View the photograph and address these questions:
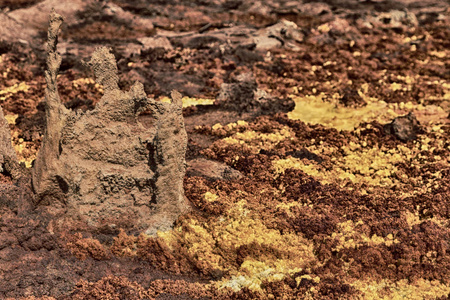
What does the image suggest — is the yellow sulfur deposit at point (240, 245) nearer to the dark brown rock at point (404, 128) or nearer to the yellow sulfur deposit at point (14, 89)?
the dark brown rock at point (404, 128)

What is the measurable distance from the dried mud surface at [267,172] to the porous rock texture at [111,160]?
51 cm

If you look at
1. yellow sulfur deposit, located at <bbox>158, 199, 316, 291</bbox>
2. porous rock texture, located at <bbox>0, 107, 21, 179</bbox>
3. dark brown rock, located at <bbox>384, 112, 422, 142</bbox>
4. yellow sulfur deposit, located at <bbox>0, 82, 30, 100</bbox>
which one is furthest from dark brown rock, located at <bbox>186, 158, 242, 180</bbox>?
yellow sulfur deposit, located at <bbox>0, 82, 30, 100</bbox>

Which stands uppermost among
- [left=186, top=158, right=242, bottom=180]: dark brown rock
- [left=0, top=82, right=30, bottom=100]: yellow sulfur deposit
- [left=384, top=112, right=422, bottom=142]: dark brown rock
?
[left=384, top=112, right=422, bottom=142]: dark brown rock

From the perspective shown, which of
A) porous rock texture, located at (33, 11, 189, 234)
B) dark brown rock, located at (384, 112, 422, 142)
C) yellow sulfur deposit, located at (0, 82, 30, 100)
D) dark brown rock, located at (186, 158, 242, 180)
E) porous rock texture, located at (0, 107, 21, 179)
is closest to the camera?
porous rock texture, located at (33, 11, 189, 234)

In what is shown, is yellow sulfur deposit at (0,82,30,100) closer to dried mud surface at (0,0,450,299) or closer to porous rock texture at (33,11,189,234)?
dried mud surface at (0,0,450,299)

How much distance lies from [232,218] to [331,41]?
23.5m

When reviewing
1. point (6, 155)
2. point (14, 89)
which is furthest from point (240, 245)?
point (14, 89)

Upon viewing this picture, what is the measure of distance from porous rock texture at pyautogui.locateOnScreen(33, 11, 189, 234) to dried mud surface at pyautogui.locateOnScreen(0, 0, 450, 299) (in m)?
0.51

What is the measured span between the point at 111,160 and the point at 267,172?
225 inches

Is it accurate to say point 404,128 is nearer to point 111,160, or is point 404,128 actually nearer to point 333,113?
point 333,113

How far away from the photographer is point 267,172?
1706 cm

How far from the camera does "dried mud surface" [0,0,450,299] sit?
12578 millimetres

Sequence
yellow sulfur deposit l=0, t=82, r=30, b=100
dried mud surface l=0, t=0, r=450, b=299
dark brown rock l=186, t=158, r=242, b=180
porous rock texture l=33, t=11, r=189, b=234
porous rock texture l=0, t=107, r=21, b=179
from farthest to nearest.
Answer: yellow sulfur deposit l=0, t=82, r=30, b=100 → dark brown rock l=186, t=158, r=242, b=180 → porous rock texture l=0, t=107, r=21, b=179 → porous rock texture l=33, t=11, r=189, b=234 → dried mud surface l=0, t=0, r=450, b=299

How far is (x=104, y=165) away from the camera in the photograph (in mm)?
13922
